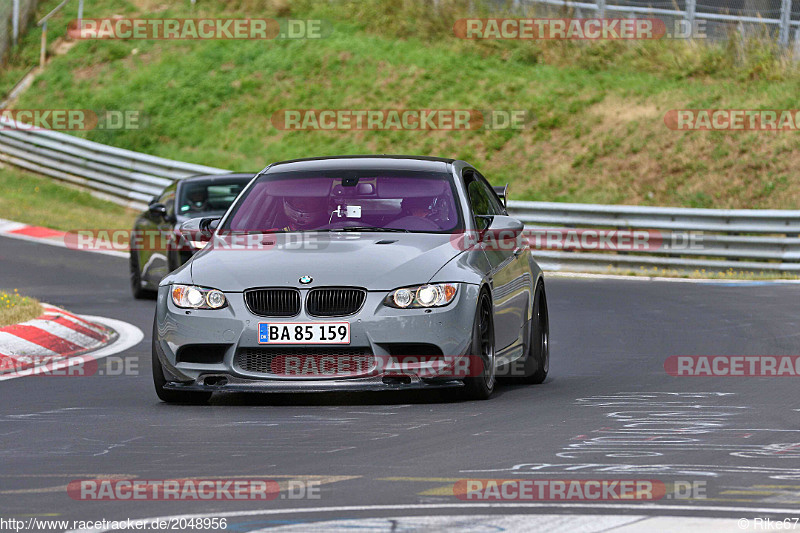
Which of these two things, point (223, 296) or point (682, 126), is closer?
point (223, 296)

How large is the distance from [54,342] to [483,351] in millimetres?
4723

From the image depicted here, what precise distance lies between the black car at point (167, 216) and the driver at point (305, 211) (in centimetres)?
708

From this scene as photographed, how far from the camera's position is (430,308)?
29.9ft

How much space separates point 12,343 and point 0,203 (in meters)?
17.6

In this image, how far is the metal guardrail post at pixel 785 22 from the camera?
2905cm

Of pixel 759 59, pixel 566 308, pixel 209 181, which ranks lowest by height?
pixel 566 308

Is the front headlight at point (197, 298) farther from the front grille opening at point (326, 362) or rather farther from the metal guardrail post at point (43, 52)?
the metal guardrail post at point (43, 52)

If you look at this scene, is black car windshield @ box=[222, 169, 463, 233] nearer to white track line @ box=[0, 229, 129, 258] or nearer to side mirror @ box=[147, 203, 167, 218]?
side mirror @ box=[147, 203, 167, 218]

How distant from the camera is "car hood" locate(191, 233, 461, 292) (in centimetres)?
914

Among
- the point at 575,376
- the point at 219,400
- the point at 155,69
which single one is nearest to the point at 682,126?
the point at 155,69

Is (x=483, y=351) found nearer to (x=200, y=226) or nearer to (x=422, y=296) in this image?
(x=422, y=296)

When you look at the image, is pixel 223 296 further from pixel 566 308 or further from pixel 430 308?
pixel 566 308

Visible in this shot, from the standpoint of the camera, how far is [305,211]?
1021 centimetres

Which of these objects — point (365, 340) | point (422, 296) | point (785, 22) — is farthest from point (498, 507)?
point (785, 22)
